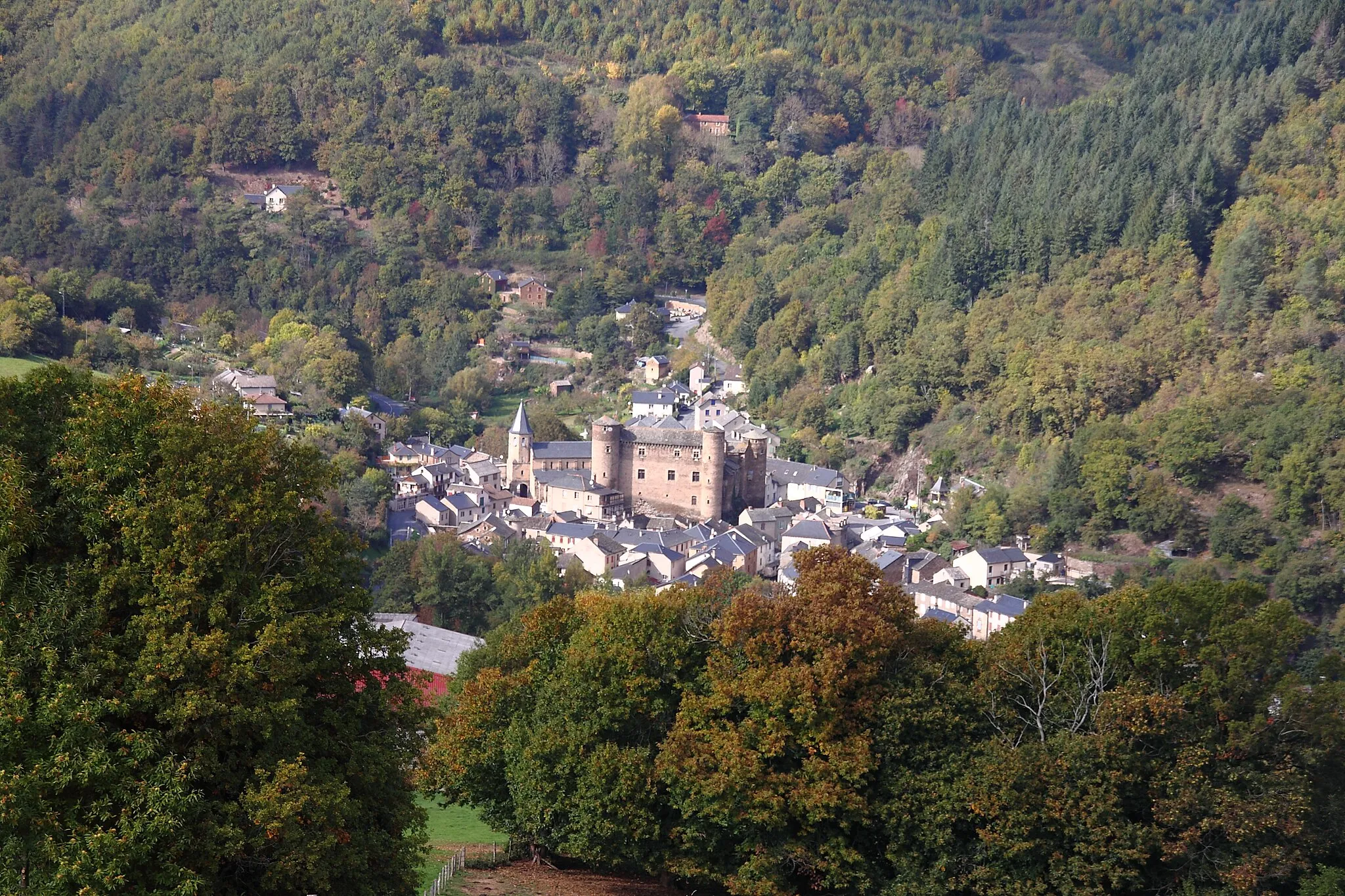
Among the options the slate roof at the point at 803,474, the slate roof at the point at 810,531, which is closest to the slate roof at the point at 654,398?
the slate roof at the point at 803,474

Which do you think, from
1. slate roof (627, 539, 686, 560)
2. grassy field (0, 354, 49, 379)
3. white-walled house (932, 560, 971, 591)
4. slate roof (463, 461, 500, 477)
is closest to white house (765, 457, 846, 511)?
white-walled house (932, 560, 971, 591)

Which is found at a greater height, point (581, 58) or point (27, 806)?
point (27, 806)

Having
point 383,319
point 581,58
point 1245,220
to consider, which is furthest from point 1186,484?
point 581,58

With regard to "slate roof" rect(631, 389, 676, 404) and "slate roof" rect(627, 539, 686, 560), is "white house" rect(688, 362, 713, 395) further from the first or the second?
"slate roof" rect(627, 539, 686, 560)

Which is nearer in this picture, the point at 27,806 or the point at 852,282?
the point at 27,806

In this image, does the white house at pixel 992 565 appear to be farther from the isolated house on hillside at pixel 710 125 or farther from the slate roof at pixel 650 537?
the isolated house on hillside at pixel 710 125

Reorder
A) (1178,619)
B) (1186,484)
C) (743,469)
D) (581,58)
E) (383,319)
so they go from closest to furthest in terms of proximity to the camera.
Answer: (1178,619)
(1186,484)
(743,469)
(383,319)
(581,58)

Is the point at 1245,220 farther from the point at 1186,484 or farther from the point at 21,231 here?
the point at 21,231
